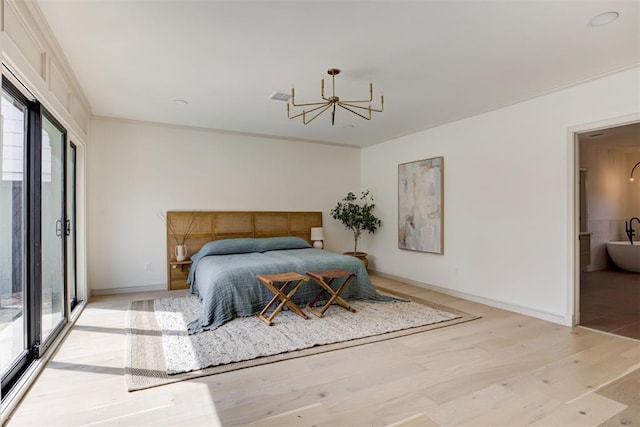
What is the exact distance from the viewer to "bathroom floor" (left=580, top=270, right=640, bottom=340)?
362 centimetres

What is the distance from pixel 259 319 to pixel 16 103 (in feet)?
9.08

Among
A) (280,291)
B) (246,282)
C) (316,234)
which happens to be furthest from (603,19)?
(316,234)

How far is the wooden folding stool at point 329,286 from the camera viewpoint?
13.0 ft

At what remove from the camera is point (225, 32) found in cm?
265

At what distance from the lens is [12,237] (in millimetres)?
2410

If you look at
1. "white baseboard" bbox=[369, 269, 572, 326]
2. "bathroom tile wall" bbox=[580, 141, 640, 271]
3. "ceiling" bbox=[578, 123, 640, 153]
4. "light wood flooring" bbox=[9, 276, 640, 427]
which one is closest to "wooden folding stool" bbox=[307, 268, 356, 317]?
"light wood flooring" bbox=[9, 276, 640, 427]

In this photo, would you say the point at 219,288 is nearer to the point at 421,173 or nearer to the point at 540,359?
the point at 540,359

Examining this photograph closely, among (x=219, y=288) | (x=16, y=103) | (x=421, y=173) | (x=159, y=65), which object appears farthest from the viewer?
(x=421, y=173)

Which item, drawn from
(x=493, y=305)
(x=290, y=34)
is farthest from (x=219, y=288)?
(x=493, y=305)

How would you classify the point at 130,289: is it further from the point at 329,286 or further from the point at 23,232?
the point at 329,286

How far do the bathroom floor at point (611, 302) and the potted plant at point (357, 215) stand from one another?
3255 millimetres

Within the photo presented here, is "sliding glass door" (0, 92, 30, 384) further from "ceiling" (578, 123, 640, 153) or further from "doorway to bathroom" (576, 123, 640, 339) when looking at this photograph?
"doorway to bathroom" (576, 123, 640, 339)

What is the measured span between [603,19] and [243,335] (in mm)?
3801

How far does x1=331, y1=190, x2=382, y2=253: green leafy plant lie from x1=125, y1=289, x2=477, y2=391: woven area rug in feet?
7.17
